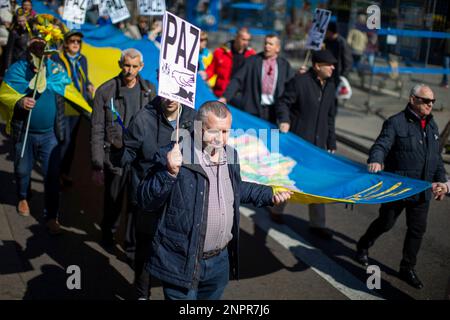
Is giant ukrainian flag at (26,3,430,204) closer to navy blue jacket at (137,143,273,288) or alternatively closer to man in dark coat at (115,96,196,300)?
man in dark coat at (115,96,196,300)

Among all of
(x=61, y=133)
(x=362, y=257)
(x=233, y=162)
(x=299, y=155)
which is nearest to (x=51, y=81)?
(x=61, y=133)

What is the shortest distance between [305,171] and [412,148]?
108 centimetres

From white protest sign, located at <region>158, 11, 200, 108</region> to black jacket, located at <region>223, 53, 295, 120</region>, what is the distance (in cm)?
411

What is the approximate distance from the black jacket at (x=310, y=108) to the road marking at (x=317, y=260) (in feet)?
3.57

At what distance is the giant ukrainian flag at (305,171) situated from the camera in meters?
5.42

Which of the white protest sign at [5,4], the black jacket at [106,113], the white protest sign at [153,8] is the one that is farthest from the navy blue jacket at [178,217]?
the white protest sign at [5,4]

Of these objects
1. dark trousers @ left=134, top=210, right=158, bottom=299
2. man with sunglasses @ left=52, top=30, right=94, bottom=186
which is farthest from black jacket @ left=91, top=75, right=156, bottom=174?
man with sunglasses @ left=52, top=30, right=94, bottom=186

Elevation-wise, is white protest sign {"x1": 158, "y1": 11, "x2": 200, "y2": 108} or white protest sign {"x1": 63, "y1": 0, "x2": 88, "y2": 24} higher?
white protest sign {"x1": 158, "y1": 11, "x2": 200, "y2": 108}

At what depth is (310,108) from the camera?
288 inches

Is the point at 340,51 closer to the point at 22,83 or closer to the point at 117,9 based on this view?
the point at 117,9

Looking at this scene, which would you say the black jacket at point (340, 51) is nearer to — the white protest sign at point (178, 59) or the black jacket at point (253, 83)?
the black jacket at point (253, 83)

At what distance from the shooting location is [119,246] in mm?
6695

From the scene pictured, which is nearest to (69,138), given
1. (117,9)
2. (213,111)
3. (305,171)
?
(305,171)

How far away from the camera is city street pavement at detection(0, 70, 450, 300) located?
5719mm
